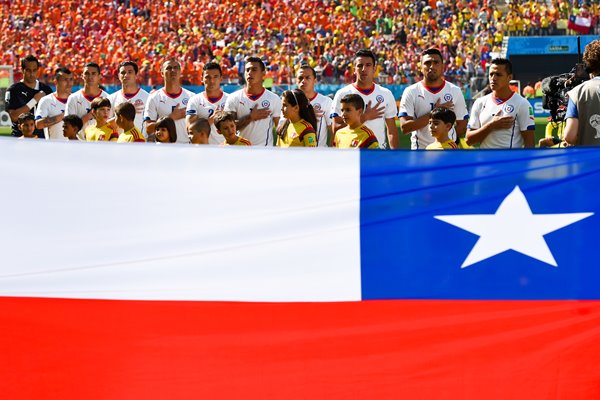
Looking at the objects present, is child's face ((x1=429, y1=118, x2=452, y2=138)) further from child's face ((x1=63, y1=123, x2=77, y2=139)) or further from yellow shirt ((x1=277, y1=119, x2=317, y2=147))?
child's face ((x1=63, y1=123, x2=77, y2=139))

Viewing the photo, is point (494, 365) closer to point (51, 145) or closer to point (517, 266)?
point (517, 266)

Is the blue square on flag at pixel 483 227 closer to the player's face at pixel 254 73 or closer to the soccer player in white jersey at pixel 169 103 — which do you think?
the player's face at pixel 254 73

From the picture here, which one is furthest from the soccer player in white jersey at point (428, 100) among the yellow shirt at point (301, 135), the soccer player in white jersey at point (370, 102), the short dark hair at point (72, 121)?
the short dark hair at point (72, 121)

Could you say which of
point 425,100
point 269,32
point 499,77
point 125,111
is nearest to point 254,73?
point 125,111

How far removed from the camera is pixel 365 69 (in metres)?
9.29

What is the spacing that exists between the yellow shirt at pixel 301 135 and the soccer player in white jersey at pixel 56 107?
391 cm

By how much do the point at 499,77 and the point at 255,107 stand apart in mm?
2630

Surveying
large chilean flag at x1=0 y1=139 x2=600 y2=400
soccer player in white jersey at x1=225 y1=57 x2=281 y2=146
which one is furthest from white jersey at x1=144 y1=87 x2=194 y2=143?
large chilean flag at x1=0 y1=139 x2=600 y2=400

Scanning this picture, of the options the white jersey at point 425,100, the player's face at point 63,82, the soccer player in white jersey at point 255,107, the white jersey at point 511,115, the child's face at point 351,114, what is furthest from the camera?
the player's face at point 63,82

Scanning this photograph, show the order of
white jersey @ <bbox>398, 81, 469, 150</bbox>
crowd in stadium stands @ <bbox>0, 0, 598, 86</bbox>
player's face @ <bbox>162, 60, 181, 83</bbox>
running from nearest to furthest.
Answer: white jersey @ <bbox>398, 81, 469, 150</bbox> → player's face @ <bbox>162, 60, 181, 83</bbox> → crowd in stadium stands @ <bbox>0, 0, 598, 86</bbox>

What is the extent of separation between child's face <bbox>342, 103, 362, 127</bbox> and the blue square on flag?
3458mm

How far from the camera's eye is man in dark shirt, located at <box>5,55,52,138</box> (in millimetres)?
11531

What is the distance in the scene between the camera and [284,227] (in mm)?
4316

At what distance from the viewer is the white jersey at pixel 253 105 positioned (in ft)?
32.0
